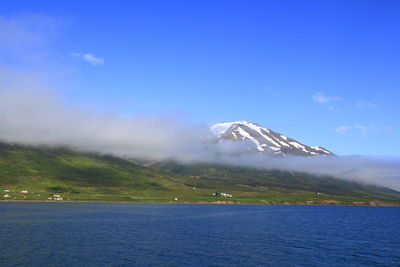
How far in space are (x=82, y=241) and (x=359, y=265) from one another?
207ft

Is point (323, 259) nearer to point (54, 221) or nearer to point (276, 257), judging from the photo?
point (276, 257)

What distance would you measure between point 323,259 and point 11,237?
242 ft

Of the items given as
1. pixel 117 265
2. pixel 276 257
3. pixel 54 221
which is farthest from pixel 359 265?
pixel 54 221

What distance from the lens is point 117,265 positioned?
6575cm

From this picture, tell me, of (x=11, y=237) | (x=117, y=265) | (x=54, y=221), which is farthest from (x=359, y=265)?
(x=54, y=221)

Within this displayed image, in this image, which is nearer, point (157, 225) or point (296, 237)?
point (296, 237)

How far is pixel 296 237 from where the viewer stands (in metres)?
111

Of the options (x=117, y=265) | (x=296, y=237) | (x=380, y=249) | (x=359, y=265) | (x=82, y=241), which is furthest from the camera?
(x=296, y=237)

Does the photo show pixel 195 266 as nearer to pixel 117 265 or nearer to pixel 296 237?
pixel 117 265

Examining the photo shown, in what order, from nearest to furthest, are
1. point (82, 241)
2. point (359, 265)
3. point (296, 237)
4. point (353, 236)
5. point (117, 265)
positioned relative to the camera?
point (117, 265)
point (359, 265)
point (82, 241)
point (296, 237)
point (353, 236)

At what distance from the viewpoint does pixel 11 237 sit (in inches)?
3519

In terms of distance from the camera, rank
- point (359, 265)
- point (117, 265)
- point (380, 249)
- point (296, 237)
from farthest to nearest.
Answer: point (296, 237) < point (380, 249) < point (359, 265) < point (117, 265)

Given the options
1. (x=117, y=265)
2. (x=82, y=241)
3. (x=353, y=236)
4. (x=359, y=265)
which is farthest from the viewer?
(x=353, y=236)

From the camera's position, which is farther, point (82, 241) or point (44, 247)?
point (82, 241)
